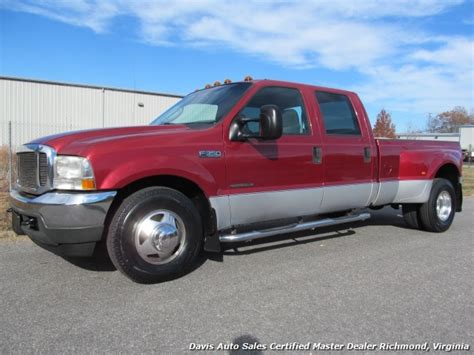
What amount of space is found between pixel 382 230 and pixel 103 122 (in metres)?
21.0

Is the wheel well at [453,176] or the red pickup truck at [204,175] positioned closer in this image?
the red pickup truck at [204,175]

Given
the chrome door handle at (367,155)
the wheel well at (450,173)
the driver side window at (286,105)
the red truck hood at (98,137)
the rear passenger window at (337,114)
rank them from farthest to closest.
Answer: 1. the wheel well at (450,173)
2. the chrome door handle at (367,155)
3. the rear passenger window at (337,114)
4. the driver side window at (286,105)
5. the red truck hood at (98,137)

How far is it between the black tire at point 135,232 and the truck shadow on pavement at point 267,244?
1.20 ft

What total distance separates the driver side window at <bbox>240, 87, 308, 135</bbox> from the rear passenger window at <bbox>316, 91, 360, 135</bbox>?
0.35m

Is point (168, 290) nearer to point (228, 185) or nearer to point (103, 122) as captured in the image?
point (228, 185)

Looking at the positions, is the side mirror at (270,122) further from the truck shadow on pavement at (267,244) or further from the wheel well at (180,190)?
the truck shadow on pavement at (267,244)

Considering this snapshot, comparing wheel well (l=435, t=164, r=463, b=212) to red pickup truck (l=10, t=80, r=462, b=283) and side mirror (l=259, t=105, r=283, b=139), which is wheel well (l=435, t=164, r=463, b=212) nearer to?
red pickup truck (l=10, t=80, r=462, b=283)

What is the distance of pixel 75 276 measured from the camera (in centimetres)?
419

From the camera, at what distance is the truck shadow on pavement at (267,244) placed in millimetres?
4594

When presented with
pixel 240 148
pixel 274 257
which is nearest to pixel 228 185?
pixel 240 148

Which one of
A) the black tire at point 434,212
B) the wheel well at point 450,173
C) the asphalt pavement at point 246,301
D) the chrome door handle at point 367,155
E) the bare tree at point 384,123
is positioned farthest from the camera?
the bare tree at point 384,123

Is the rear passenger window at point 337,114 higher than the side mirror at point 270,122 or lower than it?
higher

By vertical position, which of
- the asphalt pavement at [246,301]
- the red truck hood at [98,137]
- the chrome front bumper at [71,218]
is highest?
the red truck hood at [98,137]

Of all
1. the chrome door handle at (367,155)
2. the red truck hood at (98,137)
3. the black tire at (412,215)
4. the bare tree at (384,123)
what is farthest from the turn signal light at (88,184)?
the bare tree at (384,123)
